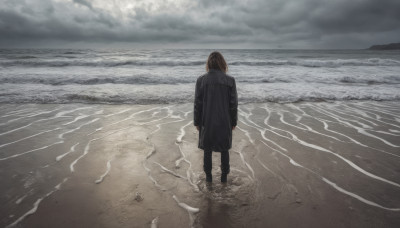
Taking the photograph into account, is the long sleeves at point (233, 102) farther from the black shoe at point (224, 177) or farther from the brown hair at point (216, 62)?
the black shoe at point (224, 177)

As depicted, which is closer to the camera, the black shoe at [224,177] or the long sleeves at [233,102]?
the long sleeves at [233,102]

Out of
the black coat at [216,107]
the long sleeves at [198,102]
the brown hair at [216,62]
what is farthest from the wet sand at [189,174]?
the brown hair at [216,62]

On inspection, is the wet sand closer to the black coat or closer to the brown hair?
the black coat

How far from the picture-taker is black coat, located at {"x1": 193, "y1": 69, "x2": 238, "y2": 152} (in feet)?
10.5

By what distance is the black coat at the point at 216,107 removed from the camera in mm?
3186

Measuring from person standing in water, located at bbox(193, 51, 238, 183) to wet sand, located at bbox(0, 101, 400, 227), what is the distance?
29.2 inches

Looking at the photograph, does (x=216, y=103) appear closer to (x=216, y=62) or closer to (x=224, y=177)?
(x=216, y=62)

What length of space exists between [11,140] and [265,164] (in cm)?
524

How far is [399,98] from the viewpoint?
9.94m

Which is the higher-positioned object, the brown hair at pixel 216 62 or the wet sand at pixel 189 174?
the brown hair at pixel 216 62

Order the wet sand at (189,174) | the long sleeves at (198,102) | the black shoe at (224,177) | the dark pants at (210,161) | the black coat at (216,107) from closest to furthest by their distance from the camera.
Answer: the wet sand at (189,174) → the black coat at (216,107) → the long sleeves at (198,102) → the dark pants at (210,161) → the black shoe at (224,177)

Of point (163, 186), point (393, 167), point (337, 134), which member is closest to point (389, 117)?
point (337, 134)

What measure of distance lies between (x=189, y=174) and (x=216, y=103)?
133 cm

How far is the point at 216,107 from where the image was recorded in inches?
126
